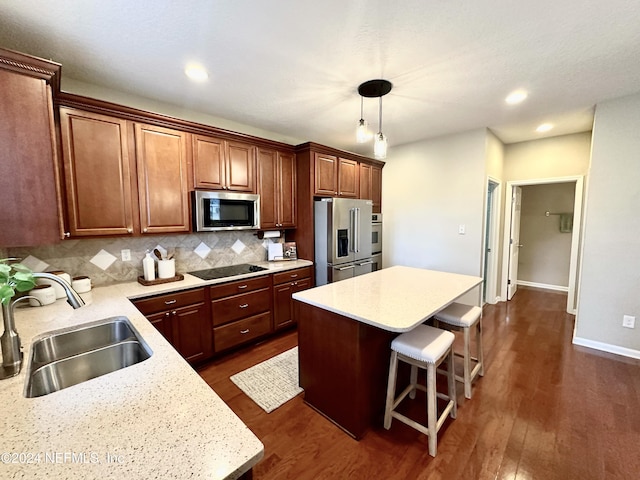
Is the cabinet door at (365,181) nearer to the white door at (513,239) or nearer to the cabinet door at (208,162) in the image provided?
the cabinet door at (208,162)

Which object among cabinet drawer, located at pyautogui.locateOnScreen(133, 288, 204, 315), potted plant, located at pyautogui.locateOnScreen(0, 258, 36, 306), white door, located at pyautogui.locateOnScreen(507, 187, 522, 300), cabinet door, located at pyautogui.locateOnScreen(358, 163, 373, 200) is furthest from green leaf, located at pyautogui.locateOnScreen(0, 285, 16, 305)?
white door, located at pyautogui.locateOnScreen(507, 187, 522, 300)

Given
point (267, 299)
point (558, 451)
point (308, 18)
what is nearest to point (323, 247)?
point (267, 299)

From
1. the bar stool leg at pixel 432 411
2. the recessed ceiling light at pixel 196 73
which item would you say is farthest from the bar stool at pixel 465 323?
the recessed ceiling light at pixel 196 73

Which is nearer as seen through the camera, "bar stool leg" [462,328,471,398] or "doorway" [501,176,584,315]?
"bar stool leg" [462,328,471,398]

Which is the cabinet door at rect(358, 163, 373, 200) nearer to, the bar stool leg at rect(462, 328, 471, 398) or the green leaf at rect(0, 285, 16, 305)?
the bar stool leg at rect(462, 328, 471, 398)

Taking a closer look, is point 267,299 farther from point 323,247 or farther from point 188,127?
point 188,127

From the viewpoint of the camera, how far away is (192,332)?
98.3 inches

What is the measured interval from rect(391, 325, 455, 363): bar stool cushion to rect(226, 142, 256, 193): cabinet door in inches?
89.9

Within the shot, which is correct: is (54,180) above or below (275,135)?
below

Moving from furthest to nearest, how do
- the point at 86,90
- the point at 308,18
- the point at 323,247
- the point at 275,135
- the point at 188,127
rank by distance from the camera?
the point at 275,135 < the point at 323,247 < the point at 188,127 < the point at 86,90 < the point at 308,18

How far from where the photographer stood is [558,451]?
5.46 ft

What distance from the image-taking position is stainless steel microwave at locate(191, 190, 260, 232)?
8.89 ft

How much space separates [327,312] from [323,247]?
170 centimetres

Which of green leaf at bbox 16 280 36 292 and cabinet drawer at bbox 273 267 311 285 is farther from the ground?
green leaf at bbox 16 280 36 292
